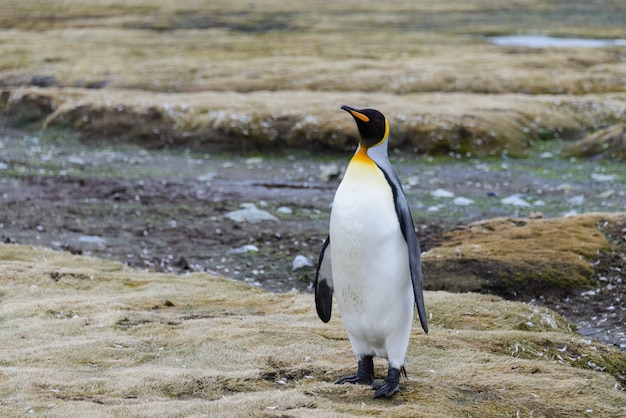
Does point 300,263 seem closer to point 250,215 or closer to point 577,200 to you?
point 250,215

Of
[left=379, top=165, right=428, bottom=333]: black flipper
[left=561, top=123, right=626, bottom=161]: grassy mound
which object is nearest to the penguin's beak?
[left=379, top=165, right=428, bottom=333]: black flipper

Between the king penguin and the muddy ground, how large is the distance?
4.62 m

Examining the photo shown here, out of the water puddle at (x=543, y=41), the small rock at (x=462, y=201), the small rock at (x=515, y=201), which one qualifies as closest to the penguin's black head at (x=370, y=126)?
the small rock at (x=462, y=201)

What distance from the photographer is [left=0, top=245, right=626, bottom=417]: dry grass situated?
6488 mm

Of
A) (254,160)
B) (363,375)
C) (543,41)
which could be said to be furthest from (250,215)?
(543,41)

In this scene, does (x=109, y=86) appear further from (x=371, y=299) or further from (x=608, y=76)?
(x=371, y=299)

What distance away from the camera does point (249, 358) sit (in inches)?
307

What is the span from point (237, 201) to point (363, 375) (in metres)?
12.6

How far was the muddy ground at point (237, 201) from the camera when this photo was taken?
14.6 metres

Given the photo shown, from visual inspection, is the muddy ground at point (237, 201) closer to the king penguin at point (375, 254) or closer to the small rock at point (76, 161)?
the small rock at point (76, 161)

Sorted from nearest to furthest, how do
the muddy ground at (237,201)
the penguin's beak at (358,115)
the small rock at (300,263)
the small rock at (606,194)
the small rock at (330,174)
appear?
1. the penguin's beak at (358,115)
2. the small rock at (300,263)
3. the muddy ground at (237,201)
4. the small rock at (606,194)
5. the small rock at (330,174)

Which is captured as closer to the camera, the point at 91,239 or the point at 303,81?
the point at 91,239

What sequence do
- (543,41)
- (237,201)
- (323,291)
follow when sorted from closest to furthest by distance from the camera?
(323,291) → (237,201) → (543,41)

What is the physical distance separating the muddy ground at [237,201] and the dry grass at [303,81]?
4.30 feet
